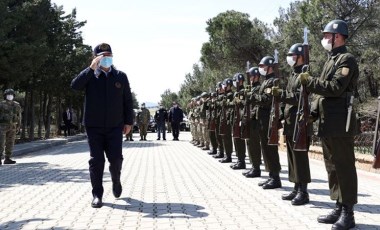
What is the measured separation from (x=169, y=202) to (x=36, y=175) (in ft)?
15.3

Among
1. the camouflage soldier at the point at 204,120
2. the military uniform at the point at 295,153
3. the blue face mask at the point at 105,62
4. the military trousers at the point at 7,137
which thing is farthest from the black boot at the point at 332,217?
the camouflage soldier at the point at 204,120

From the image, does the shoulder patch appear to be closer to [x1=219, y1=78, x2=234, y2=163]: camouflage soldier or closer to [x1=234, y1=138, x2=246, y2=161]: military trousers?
[x1=234, y1=138, x2=246, y2=161]: military trousers

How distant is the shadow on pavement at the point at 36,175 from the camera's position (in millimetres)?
9883

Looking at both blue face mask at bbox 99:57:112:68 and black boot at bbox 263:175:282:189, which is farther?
black boot at bbox 263:175:282:189

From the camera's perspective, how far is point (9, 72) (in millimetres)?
19578

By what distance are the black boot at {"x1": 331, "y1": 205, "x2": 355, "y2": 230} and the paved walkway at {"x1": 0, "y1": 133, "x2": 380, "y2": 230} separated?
22cm

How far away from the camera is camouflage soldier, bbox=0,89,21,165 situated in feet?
43.1

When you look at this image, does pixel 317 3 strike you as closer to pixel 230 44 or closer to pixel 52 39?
pixel 230 44

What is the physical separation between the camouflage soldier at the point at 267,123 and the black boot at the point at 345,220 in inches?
105

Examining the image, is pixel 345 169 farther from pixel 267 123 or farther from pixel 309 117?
pixel 267 123

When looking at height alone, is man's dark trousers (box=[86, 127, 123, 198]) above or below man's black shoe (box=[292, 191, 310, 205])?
above

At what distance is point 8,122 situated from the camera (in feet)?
43.3

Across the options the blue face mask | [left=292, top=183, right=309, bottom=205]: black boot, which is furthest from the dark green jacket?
the blue face mask

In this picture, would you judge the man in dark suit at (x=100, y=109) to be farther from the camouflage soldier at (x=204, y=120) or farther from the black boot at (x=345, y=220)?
the camouflage soldier at (x=204, y=120)
